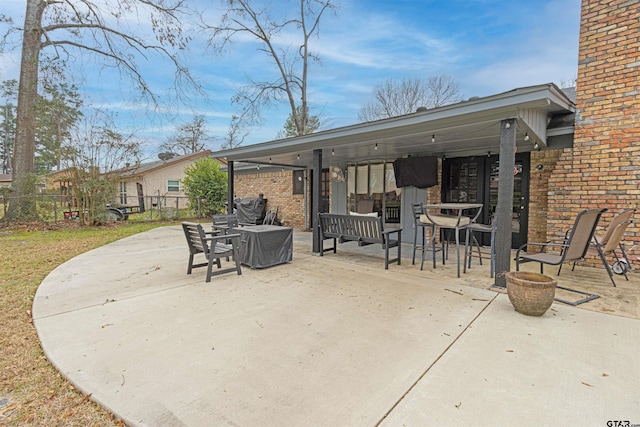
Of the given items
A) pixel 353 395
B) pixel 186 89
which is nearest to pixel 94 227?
pixel 186 89

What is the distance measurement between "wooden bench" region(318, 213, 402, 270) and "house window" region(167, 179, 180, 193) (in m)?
18.3

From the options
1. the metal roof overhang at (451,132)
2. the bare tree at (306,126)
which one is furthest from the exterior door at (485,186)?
the bare tree at (306,126)

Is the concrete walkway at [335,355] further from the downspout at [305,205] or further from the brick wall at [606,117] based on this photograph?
the downspout at [305,205]

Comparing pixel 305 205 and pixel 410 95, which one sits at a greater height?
pixel 410 95

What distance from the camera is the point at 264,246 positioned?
493 centimetres

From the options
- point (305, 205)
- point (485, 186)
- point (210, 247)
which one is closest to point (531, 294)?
point (210, 247)

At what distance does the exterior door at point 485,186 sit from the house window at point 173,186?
19.0 metres

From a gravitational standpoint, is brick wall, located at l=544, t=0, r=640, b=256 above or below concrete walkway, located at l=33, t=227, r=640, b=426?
above

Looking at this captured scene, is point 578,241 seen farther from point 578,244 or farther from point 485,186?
point 485,186

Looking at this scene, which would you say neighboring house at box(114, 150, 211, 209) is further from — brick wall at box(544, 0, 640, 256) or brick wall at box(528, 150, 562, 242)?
brick wall at box(544, 0, 640, 256)

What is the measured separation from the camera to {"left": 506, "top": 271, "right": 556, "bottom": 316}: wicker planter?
2.87 meters

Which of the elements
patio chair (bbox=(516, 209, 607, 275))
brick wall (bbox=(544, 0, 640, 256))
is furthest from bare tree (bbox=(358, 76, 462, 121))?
patio chair (bbox=(516, 209, 607, 275))

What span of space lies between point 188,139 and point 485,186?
26668 mm

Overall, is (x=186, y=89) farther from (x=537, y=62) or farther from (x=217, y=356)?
(x=537, y=62)
